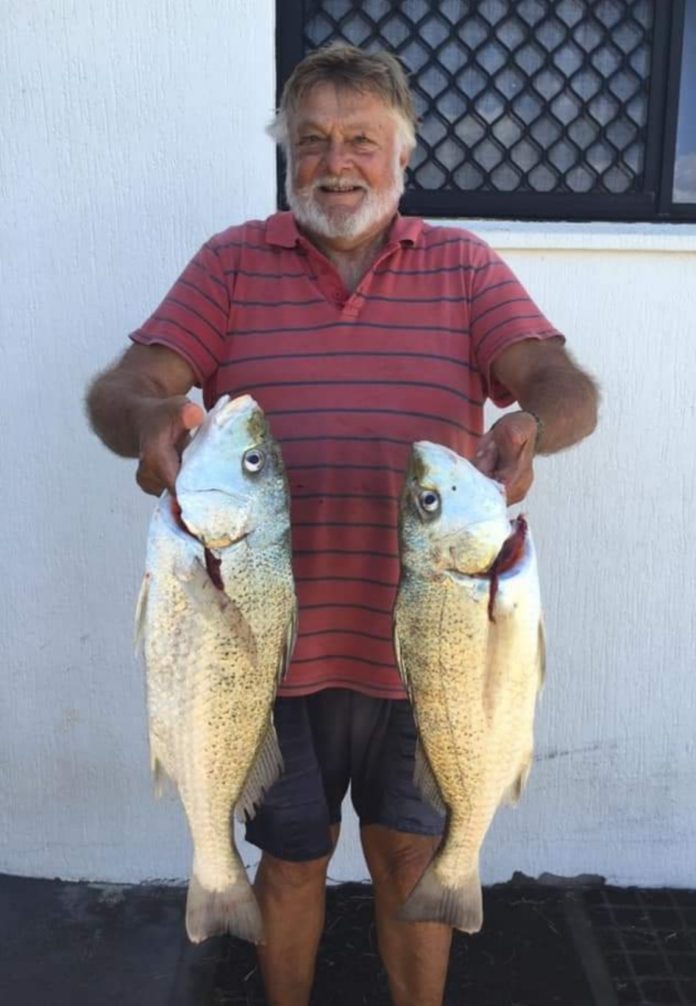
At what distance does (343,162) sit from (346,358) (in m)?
0.45

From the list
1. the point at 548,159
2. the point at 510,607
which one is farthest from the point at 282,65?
the point at 510,607

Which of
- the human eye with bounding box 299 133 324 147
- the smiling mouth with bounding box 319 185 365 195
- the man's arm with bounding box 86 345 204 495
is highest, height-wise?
the human eye with bounding box 299 133 324 147

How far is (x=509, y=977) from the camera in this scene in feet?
10.6

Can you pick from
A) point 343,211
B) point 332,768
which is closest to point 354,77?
point 343,211

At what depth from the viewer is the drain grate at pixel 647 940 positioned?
3.14 metres

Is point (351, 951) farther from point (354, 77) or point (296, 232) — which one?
point (354, 77)

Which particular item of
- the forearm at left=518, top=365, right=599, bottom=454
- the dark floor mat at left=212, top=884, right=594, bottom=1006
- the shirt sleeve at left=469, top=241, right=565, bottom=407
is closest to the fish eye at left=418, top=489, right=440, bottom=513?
the forearm at left=518, top=365, right=599, bottom=454

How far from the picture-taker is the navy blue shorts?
256 centimetres

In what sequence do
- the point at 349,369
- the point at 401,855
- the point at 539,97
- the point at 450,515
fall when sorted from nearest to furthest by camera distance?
the point at 450,515
the point at 349,369
the point at 401,855
the point at 539,97

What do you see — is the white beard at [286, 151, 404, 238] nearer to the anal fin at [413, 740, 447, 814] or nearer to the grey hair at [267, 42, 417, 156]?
the grey hair at [267, 42, 417, 156]

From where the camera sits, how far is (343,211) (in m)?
2.44

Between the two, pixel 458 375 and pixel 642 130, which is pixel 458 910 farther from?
pixel 642 130

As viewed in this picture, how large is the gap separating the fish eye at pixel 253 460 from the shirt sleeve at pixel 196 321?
494 mm

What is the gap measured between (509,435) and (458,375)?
1.40ft
